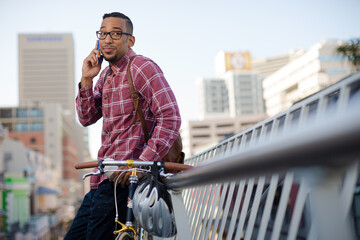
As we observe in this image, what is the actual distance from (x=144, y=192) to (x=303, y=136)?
166 cm

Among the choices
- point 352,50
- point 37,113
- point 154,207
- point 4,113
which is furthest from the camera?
point 37,113

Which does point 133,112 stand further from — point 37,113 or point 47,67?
point 47,67

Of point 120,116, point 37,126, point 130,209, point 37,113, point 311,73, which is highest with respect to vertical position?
point 311,73

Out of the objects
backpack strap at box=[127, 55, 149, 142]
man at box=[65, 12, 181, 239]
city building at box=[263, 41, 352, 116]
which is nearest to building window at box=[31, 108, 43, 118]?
city building at box=[263, 41, 352, 116]

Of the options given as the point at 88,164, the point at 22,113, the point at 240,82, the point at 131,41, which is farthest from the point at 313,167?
the point at 240,82

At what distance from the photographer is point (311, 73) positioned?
88.5 meters

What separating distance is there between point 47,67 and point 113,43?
178m

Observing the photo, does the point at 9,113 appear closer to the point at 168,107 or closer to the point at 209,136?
the point at 209,136

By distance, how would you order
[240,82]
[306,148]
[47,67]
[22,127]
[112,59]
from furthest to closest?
[47,67]
[240,82]
[22,127]
[112,59]
[306,148]

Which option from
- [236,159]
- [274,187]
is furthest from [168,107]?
[236,159]

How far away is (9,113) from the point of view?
8888cm

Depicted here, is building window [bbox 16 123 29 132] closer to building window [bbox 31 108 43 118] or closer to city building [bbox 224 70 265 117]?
building window [bbox 31 108 43 118]

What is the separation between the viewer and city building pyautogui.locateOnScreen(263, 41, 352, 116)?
8588cm

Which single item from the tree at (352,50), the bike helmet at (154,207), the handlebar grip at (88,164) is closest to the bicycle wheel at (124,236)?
the bike helmet at (154,207)
